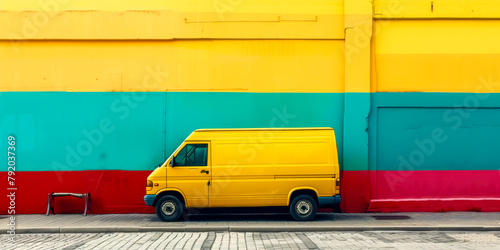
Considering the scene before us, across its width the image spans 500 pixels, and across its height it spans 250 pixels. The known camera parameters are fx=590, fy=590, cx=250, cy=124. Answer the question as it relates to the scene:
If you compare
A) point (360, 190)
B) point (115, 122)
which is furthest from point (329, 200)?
point (115, 122)

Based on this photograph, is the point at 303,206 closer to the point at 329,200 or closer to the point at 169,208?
the point at 329,200

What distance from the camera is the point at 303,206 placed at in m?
13.6

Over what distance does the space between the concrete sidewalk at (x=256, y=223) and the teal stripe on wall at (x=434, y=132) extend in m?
1.37

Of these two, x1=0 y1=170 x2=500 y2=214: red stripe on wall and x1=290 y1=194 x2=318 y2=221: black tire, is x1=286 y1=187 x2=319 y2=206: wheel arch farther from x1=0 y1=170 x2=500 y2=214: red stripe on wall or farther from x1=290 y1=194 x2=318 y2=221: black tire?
x1=0 y1=170 x2=500 y2=214: red stripe on wall

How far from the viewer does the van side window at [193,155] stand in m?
13.7

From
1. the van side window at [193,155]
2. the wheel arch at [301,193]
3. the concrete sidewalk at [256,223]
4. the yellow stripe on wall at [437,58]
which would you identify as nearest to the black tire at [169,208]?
the concrete sidewalk at [256,223]

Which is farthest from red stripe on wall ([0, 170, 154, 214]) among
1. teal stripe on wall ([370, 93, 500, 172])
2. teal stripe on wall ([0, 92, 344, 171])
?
teal stripe on wall ([370, 93, 500, 172])

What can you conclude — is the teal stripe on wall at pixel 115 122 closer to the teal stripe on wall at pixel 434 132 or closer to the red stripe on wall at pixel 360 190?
the red stripe on wall at pixel 360 190

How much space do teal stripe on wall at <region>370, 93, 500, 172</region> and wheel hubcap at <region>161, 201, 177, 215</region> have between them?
5.23 meters

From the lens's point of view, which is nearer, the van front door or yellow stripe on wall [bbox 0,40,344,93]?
the van front door

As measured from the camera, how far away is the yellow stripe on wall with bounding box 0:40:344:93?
15305 millimetres

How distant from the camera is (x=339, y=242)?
10.2m

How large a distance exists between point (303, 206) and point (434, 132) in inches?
167

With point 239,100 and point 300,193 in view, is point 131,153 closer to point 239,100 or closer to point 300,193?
point 239,100
